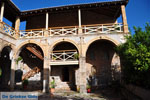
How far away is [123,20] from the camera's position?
37.0 feet

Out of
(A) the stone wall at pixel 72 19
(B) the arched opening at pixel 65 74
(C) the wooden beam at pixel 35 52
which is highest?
(A) the stone wall at pixel 72 19

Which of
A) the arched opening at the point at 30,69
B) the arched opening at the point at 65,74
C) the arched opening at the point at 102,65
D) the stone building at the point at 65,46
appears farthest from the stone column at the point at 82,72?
the arched opening at the point at 30,69

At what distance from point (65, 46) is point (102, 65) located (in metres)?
5.04

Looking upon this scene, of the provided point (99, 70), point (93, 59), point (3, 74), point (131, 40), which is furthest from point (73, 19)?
point (3, 74)

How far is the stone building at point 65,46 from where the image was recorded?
36.0ft

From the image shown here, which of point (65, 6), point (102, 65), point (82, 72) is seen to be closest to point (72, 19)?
point (65, 6)

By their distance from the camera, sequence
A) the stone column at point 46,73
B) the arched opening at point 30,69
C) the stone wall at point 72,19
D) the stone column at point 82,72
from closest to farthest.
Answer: the stone column at point 82,72, the stone column at point 46,73, the arched opening at point 30,69, the stone wall at point 72,19

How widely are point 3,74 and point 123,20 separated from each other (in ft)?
51.7

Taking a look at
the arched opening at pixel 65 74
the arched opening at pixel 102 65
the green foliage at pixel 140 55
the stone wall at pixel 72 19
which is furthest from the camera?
the stone wall at pixel 72 19

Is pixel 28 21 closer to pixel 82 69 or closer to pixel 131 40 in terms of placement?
pixel 82 69

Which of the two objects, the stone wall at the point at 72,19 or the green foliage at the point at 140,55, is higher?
the stone wall at the point at 72,19

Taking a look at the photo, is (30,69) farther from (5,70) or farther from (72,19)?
(72,19)

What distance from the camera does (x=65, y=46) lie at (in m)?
14.0

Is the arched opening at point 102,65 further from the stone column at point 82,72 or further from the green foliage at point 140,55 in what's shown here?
the green foliage at point 140,55
